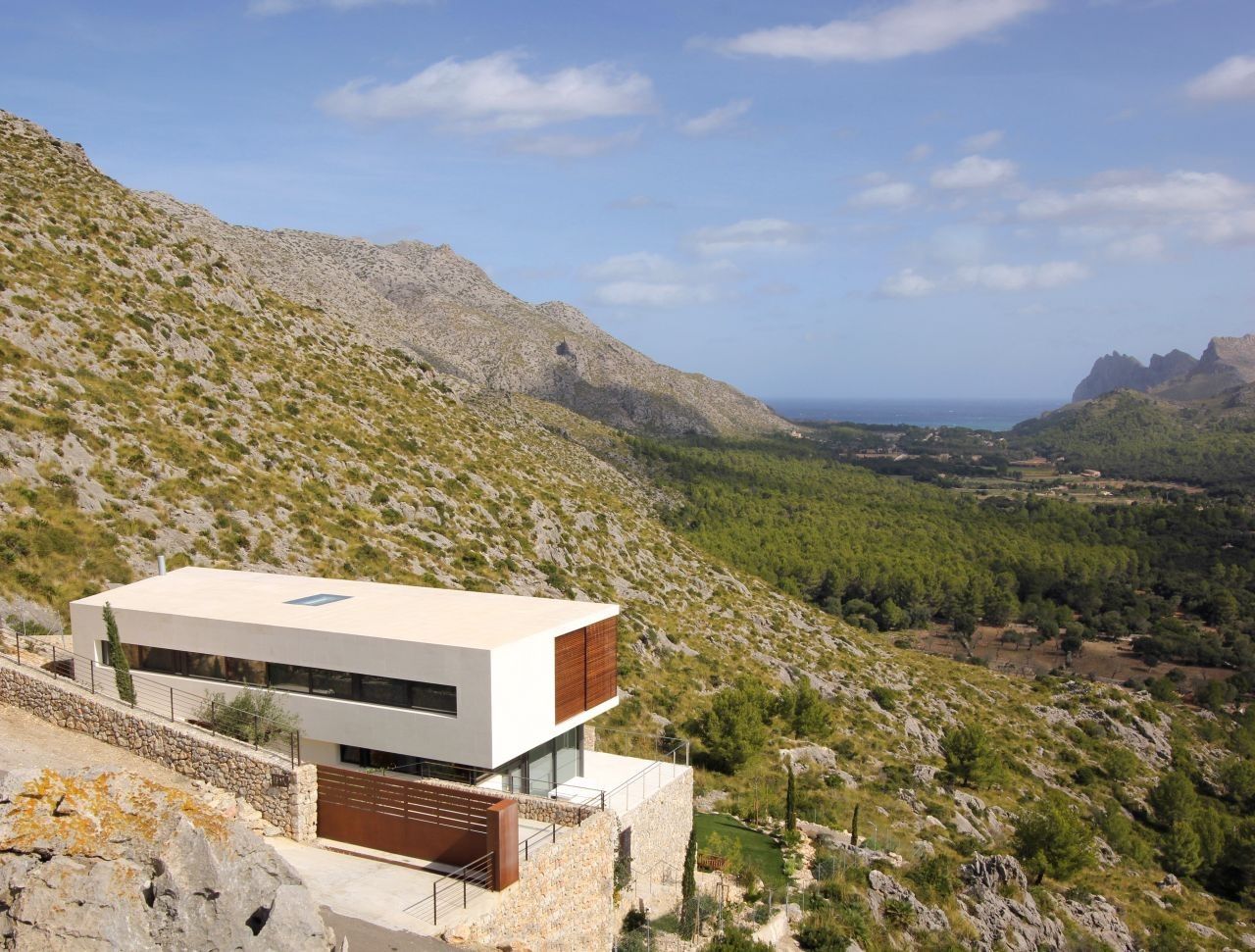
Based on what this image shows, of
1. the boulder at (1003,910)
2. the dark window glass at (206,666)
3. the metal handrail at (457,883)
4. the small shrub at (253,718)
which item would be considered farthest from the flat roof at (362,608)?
the boulder at (1003,910)

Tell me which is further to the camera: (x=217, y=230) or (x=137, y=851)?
(x=217, y=230)

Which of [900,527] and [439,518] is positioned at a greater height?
[439,518]

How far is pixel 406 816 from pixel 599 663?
20.2ft

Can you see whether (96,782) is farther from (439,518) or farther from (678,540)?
(678,540)

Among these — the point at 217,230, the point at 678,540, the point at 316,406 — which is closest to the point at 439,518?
the point at 316,406

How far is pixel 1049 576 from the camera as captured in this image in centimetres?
10050

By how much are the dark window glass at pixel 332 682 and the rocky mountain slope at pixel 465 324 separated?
259 ft

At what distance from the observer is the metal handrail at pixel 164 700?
1959 centimetres

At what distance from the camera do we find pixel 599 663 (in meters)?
21.8

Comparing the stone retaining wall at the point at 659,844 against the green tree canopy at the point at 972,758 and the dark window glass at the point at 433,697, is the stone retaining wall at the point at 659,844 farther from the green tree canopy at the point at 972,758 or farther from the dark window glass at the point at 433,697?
the green tree canopy at the point at 972,758

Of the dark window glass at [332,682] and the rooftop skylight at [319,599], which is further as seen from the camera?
the rooftop skylight at [319,599]

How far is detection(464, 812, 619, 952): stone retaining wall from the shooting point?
1480 centimetres

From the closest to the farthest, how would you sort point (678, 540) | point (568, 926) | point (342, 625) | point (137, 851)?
point (137, 851), point (568, 926), point (342, 625), point (678, 540)

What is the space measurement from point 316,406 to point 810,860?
36.5m
